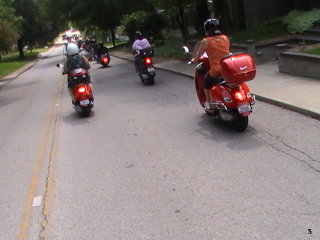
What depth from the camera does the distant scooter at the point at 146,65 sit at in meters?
16.1

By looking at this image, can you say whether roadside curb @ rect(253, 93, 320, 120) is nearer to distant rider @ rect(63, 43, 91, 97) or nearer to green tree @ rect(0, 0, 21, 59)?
distant rider @ rect(63, 43, 91, 97)

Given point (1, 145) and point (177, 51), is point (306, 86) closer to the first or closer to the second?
point (1, 145)

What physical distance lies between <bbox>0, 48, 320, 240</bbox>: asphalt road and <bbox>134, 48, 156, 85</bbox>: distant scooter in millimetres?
4955

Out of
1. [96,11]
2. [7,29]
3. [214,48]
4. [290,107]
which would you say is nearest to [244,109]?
[214,48]

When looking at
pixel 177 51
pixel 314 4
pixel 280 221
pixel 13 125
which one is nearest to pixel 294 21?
pixel 314 4

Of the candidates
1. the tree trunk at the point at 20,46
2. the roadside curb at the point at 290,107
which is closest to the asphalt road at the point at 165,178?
the roadside curb at the point at 290,107

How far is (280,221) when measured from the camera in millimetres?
4672

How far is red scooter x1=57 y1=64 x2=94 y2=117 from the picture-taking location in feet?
39.1

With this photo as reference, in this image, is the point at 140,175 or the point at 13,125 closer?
the point at 140,175

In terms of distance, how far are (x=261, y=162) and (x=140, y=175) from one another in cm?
164

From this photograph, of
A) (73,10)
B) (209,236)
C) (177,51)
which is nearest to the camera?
(209,236)

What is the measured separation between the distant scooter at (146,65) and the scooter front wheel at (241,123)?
8.18m

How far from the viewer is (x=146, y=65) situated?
52.9 ft

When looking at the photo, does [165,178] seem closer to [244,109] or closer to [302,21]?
[244,109]
